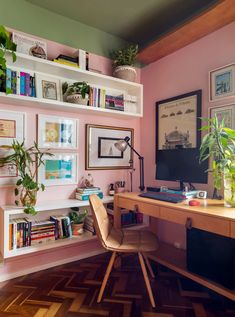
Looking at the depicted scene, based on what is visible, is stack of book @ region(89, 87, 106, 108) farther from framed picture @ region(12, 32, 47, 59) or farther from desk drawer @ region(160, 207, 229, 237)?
desk drawer @ region(160, 207, 229, 237)

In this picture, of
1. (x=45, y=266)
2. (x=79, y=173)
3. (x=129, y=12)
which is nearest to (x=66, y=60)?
(x=129, y=12)

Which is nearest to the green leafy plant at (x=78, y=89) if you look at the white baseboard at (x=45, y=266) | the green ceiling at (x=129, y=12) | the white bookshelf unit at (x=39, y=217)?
the green ceiling at (x=129, y=12)

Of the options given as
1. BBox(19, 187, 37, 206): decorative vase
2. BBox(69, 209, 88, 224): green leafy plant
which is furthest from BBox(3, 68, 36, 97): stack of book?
BBox(69, 209, 88, 224): green leafy plant

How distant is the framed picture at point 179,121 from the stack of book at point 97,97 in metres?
0.71

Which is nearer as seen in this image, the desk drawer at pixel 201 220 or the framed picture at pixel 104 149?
the desk drawer at pixel 201 220

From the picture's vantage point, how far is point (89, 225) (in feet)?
7.57

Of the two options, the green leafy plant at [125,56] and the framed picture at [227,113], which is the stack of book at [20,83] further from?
the framed picture at [227,113]

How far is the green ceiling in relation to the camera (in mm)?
2146

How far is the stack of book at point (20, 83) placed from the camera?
1904 millimetres

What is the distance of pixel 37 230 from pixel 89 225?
0.52 m

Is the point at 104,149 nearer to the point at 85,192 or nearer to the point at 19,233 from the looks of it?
the point at 85,192

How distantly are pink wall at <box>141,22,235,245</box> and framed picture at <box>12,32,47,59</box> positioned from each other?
1.35 m

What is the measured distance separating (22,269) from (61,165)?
3.47 feet

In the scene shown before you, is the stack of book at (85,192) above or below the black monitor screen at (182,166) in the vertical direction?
below
